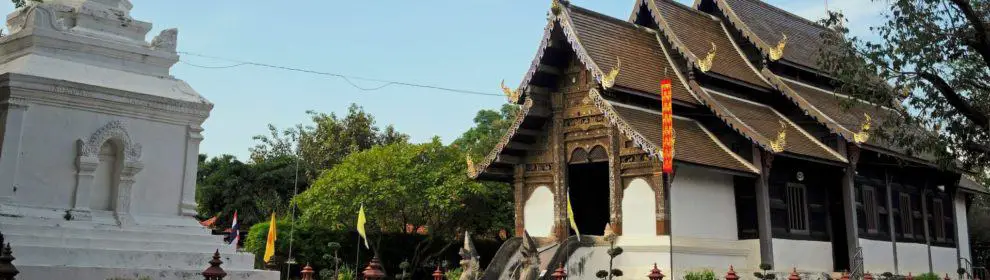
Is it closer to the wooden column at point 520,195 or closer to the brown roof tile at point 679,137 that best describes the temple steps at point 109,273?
the brown roof tile at point 679,137

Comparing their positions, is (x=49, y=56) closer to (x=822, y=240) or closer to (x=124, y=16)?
(x=124, y=16)

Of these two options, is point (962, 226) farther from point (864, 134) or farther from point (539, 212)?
point (539, 212)

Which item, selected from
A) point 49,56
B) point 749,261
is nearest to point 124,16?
point 49,56

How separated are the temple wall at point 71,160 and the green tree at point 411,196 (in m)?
12.7

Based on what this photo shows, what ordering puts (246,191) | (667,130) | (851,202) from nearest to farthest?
(667,130) → (851,202) → (246,191)

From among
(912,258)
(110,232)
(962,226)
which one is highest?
(962,226)

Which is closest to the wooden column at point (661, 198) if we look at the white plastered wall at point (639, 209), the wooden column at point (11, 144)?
the white plastered wall at point (639, 209)

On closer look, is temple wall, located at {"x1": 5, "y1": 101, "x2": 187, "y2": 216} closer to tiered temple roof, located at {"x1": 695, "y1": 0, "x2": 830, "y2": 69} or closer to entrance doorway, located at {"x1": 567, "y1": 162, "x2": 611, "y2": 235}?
entrance doorway, located at {"x1": 567, "y1": 162, "x2": 611, "y2": 235}

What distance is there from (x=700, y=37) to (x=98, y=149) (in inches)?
538

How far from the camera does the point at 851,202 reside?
1872 cm

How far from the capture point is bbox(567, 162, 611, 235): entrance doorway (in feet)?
65.1

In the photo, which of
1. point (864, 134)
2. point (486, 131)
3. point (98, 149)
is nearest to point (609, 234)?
point (864, 134)

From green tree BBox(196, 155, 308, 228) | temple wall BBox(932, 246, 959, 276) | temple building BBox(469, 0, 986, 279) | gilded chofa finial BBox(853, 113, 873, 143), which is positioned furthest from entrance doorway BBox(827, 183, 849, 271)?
green tree BBox(196, 155, 308, 228)

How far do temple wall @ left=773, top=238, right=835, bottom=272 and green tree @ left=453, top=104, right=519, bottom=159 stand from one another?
41.7 ft
